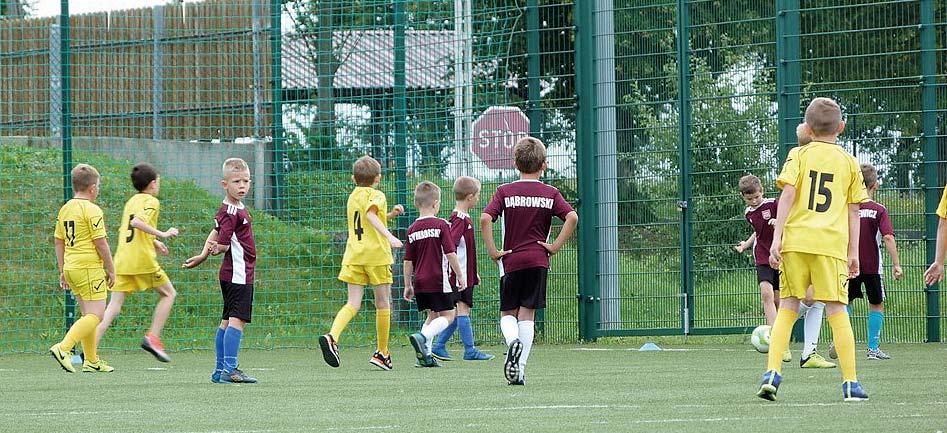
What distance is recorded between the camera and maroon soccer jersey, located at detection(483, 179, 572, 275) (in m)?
8.54

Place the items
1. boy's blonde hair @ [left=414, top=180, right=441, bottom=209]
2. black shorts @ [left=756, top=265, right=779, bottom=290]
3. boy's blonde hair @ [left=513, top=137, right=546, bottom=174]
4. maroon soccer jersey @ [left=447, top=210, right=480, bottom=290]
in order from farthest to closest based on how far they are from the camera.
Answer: maroon soccer jersey @ [left=447, top=210, right=480, bottom=290]
black shorts @ [left=756, top=265, right=779, bottom=290]
boy's blonde hair @ [left=414, top=180, right=441, bottom=209]
boy's blonde hair @ [left=513, top=137, right=546, bottom=174]

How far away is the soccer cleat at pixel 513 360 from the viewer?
835 cm

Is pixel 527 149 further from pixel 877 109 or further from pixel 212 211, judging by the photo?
pixel 212 211

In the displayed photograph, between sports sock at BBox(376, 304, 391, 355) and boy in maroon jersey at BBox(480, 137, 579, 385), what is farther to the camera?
sports sock at BBox(376, 304, 391, 355)

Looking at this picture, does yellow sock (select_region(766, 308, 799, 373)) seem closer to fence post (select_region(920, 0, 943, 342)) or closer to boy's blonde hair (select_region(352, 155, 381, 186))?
boy's blonde hair (select_region(352, 155, 381, 186))

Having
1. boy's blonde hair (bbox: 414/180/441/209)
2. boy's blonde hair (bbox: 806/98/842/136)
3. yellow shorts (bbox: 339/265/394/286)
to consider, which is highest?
boy's blonde hair (bbox: 806/98/842/136)

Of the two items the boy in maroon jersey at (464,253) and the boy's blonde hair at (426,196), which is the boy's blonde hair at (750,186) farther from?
the boy's blonde hair at (426,196)

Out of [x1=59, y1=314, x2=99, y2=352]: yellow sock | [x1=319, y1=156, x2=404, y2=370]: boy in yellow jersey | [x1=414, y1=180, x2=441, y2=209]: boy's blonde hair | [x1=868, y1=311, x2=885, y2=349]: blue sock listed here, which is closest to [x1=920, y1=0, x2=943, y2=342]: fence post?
[x1=868, y1=311, x2=885, y2=349]: blue sock

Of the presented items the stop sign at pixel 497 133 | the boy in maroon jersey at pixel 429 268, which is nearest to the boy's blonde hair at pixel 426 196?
the boy in maroon jersey at pixel 429 268

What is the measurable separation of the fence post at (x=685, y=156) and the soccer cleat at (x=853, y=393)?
6.95 meters

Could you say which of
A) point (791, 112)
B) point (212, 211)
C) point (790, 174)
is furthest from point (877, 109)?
point (212, 211)

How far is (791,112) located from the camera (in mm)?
13523

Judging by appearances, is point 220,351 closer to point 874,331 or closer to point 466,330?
point 466,330

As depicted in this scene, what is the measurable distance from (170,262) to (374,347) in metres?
3.16
